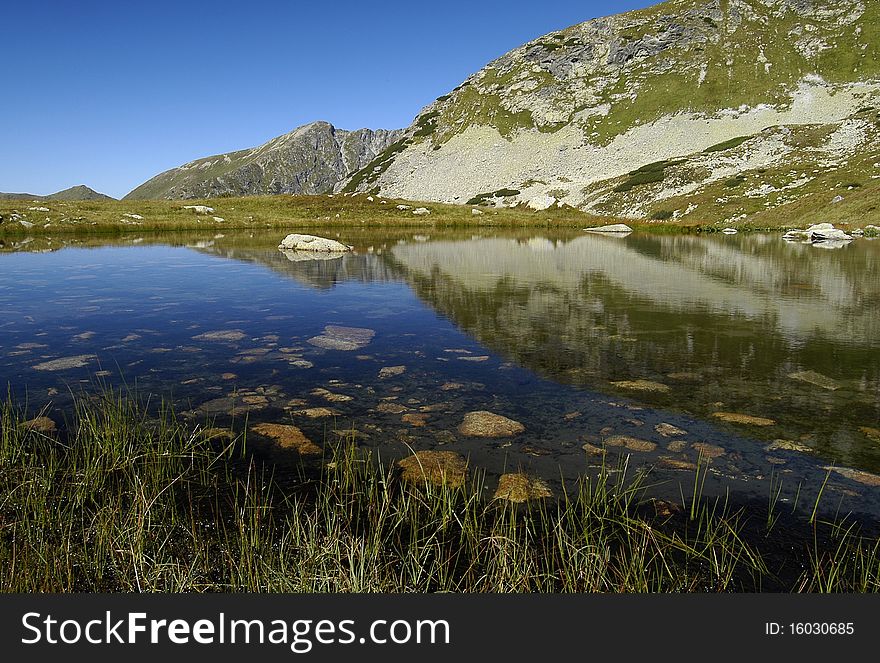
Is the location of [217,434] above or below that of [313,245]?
below

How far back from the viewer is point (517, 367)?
10.3 meters

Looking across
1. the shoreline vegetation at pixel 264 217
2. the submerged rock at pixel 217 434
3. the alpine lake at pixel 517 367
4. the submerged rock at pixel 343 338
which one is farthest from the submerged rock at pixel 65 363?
the shoreline vegetation at pixel 264 217

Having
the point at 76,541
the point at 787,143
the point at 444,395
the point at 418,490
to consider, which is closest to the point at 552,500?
the point at 418,490

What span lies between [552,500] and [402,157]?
169406 millimetres

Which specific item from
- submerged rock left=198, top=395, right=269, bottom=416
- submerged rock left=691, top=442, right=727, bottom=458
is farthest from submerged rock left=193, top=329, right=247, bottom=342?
submerged rock left=691, top=442, right=727, bottom=458

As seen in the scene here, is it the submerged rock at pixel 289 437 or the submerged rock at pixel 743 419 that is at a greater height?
the submerged rock at pixel 289 437

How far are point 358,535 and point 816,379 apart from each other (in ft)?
29.4

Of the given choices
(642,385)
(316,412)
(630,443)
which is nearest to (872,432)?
(642,385)

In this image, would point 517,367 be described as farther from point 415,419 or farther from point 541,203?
point 541,203

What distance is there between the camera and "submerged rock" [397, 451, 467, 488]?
19.0 feet

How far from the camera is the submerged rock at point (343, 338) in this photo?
1219cm

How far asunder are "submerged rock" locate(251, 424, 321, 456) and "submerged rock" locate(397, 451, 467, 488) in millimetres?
1282

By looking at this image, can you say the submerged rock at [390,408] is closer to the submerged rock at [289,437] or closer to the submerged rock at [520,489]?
the submerged rock at [289,437]

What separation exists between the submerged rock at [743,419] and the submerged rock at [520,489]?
3625mm
